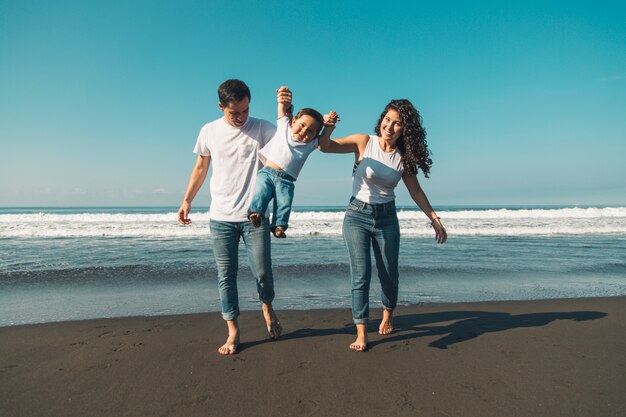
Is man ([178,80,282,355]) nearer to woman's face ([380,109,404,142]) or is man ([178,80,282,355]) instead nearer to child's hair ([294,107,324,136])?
child's hair ([294,107,324,136])

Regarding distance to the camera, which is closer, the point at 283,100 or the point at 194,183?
the point at 283,100

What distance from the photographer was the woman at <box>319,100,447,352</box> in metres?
3.61

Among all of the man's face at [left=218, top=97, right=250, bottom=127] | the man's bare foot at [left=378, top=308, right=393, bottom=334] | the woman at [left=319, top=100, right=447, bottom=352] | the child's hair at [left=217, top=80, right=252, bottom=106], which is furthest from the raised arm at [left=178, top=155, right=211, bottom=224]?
the man's bare foot at [left=378, top=308, right=393, bottom=334]

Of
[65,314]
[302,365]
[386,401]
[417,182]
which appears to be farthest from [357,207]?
[65,314]

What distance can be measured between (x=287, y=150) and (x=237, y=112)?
0.60 m

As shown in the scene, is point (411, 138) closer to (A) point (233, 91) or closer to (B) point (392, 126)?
(B) point (392, 126)

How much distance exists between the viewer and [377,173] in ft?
11.9

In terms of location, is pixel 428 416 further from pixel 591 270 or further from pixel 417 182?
pixel 591 270

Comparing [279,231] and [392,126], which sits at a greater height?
[392,126]

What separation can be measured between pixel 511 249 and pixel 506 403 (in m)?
9.08

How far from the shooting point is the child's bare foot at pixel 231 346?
133 inches

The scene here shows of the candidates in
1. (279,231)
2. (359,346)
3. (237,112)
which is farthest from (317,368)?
(237,112)

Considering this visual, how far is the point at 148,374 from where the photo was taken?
2951 millimetres

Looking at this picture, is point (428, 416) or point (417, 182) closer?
point (428, 416)
